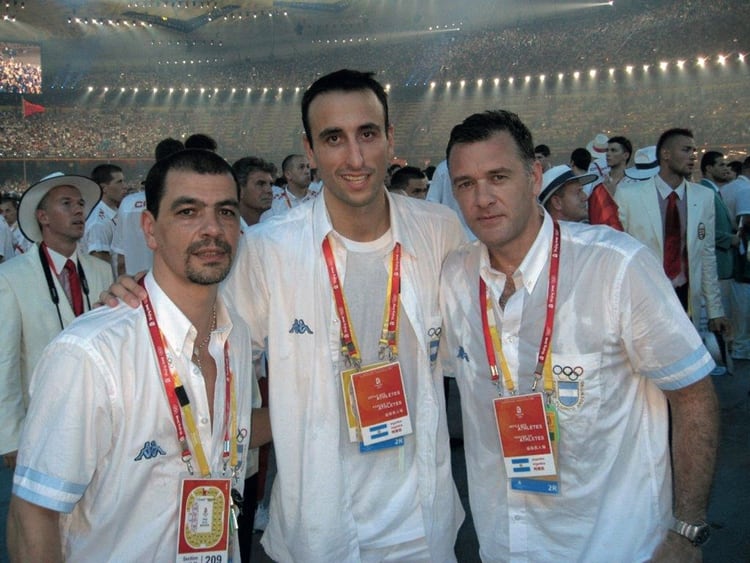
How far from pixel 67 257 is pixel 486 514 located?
2772 millimetres

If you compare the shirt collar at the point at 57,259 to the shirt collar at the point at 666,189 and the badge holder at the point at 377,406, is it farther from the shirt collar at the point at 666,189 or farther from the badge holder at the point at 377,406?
the shirt collar at the point at 666,189

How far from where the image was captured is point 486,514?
6.56ft

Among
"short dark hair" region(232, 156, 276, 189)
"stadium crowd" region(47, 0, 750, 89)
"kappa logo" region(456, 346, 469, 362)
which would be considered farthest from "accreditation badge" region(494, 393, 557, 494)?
"stadium crowd" region(47, 0, 750, 89)

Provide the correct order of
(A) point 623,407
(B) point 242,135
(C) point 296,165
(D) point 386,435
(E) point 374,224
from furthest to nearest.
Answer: (B) point 242,135 → (C) point 296,165 → (E) point 374,224 → (D) point 386,435 → (A) point 623,407

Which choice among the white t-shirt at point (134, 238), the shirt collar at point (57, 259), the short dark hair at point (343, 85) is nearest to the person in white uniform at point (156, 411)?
the short dark hair at point (343, 85)

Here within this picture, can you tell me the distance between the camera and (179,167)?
77.9 inches

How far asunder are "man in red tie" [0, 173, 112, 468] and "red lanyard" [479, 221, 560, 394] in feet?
7.70

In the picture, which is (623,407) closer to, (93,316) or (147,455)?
(147,455)

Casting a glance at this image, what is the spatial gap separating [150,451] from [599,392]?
1.24 meters

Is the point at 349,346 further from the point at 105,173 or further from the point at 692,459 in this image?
the point at 105,173

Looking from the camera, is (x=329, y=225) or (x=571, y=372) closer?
(x=571, y=372)

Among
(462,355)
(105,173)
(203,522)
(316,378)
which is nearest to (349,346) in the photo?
(316,378)

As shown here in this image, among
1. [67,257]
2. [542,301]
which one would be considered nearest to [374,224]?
[542,301]

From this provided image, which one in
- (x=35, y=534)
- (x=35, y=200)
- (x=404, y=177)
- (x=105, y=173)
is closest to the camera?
(x=35, y=534)
